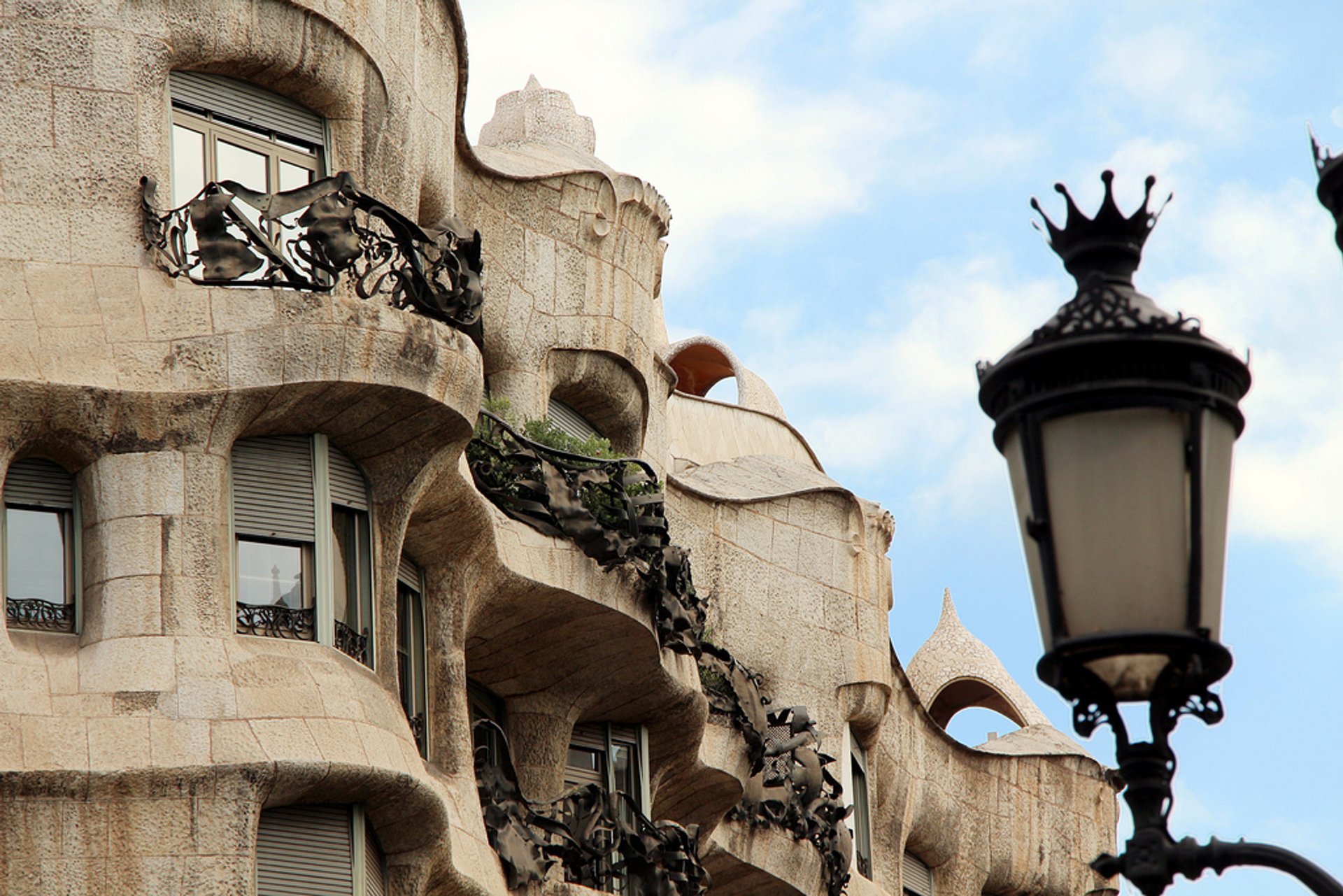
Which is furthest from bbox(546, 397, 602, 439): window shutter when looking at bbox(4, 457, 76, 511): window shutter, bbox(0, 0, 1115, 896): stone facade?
bbox(4, 457, 76, 511): window shutter

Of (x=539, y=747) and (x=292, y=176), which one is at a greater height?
(x=292, y=176)

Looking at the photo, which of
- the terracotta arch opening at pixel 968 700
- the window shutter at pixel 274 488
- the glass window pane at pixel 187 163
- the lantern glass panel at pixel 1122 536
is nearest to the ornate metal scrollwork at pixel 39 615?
the window shutter at pixel 274 488

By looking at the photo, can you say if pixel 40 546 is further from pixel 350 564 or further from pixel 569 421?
pixel 569 421

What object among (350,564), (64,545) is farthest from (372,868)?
(64,545)

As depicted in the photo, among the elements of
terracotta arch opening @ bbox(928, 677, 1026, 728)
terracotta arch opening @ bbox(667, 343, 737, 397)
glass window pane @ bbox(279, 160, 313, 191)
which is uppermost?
terracotta arch opening @ bbox(667, 343, 737, 397)

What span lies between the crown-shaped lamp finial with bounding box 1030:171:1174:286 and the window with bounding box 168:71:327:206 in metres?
12.1

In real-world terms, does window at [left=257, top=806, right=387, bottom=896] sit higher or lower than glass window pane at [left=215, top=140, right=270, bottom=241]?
lower

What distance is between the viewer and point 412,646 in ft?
65.0

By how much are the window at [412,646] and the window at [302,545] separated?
847 mm

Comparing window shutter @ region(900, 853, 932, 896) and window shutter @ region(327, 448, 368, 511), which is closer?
window shutter @ region(327, 448, 368, 511)

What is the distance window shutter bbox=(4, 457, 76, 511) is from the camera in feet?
56.3

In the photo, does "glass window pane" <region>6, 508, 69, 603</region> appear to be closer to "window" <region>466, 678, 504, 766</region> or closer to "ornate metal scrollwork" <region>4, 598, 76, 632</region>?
"ornate metal scrollwork" <region>4, 598, 76, 632</region>

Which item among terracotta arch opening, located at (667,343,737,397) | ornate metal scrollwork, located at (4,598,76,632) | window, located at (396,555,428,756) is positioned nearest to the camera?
ornate metal scrollwork, located at (4,598,76,632)

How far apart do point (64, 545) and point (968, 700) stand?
28727 millimetres
